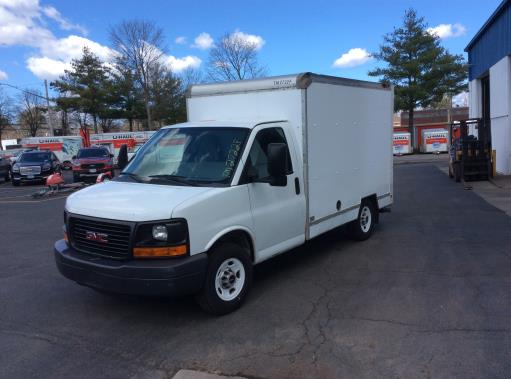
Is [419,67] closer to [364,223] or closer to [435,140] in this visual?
[435,140]

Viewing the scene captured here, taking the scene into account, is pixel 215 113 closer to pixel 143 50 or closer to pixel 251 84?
pixel 251 84

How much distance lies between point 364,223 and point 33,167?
63.5 ft

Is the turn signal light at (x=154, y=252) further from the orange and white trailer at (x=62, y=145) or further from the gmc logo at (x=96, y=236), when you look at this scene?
the orange and white trailer at (x=62, y=145)

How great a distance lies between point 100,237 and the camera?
471 cm

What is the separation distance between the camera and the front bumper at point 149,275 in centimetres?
439

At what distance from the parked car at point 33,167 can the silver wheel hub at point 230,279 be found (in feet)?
67.7

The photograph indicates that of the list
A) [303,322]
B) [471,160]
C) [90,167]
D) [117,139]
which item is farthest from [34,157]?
[303,322]

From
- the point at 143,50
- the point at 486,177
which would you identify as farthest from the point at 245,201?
the point at 143,50

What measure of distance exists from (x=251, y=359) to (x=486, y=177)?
16.0 metres

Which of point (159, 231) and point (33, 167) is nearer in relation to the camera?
point (159, 231)

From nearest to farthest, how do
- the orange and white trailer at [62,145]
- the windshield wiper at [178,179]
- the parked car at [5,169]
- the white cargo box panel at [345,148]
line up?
1. the windshield wiper at [178,179]
2. the white cargo box panel at [345,148]
3. the parked car at [5,169]
4. the orange and white trailer at [62,145]

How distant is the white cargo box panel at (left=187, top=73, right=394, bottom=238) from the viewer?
6.12m

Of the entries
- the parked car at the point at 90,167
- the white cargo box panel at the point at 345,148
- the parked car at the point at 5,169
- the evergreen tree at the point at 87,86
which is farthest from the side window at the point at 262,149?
the evergreen tree at the point at 87,86

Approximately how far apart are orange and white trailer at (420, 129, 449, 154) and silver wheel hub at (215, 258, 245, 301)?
123 feet
